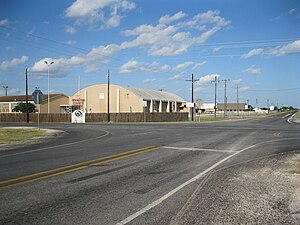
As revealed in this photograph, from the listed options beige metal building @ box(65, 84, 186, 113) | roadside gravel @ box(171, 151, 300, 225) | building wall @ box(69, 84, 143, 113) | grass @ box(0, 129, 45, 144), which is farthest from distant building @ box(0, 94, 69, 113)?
roadside gravel @ box(171, 151, 300, 225)

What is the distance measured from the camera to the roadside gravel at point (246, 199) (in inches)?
194

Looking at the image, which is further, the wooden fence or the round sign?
the wooden fence

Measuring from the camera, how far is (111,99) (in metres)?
72.6

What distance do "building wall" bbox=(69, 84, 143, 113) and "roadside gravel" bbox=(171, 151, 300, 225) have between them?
200ft

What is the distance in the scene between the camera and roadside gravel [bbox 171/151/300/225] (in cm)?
492

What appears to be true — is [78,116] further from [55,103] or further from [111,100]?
[55,103]

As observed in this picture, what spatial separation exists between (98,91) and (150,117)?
66.7 ft

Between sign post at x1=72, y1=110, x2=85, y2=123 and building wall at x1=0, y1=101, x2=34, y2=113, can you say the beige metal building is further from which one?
building wall at x1=0, y1=101, x2=34, y2=113

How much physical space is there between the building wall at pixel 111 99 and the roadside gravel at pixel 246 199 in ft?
200

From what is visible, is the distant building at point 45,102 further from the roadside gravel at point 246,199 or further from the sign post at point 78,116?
the roadside gravel at point 246,199

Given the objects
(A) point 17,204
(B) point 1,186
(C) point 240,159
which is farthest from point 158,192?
(C) point 240,159

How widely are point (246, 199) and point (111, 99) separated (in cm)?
6768

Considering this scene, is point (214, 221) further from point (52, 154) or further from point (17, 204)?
point (52, 154)

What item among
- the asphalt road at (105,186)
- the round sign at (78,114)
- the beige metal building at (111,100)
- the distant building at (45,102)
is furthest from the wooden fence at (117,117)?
the asphalt road at (105,186)
